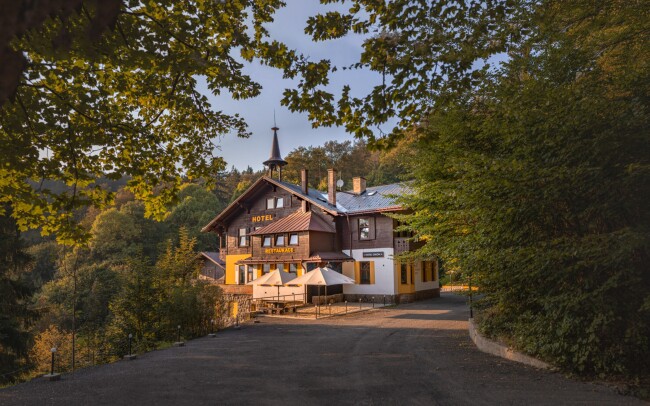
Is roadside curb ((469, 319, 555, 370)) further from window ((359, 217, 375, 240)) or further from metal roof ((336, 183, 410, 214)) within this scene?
window ((359, 217, 375, 240))

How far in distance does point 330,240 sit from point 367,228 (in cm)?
312

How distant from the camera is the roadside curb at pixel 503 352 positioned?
9202mm

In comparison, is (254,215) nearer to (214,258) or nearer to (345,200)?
(345,200)

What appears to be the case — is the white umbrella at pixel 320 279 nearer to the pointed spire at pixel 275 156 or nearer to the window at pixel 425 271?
the window at pixel 425 271

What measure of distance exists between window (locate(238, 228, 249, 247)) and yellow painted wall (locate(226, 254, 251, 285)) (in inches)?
43.2

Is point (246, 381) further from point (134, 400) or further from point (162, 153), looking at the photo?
point (162, 153)

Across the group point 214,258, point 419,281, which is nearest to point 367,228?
point 419,281

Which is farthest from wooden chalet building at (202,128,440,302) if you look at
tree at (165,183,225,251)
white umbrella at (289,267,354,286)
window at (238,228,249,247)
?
tree at (165,183,225,251)

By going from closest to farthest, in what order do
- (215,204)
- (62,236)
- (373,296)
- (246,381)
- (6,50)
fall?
(6,50)
(62,236)
(246,381)
(373,296)
(215,204)

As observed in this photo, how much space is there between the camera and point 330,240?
102 ft

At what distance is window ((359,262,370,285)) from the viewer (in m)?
29.3

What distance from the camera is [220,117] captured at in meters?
9.38

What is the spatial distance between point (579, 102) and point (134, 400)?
1055 cm

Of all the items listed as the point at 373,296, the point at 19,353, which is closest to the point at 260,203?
the point at 373,296
